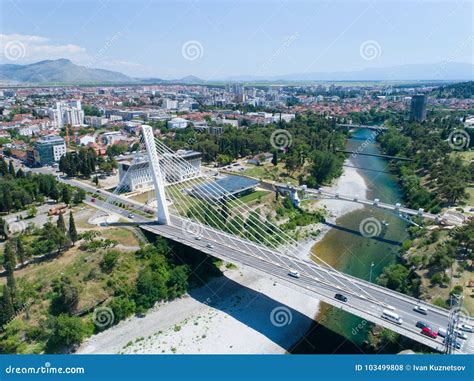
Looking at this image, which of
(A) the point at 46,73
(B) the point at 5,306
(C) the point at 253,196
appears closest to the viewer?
(B) the point at 5,306

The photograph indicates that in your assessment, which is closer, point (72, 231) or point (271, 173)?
point (72, 231)

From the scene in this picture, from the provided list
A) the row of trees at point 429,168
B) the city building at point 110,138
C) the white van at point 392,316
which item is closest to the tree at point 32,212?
the white van at point 392,316

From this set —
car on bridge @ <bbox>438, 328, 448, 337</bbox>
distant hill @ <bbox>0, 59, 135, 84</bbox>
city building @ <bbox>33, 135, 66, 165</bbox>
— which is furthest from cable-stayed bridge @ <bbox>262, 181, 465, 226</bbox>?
distant hill @ <bbox>0, 59, 135, 84</bbox>

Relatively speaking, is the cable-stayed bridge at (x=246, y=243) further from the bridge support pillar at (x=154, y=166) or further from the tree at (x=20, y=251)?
the tree at (x=20, y=251)

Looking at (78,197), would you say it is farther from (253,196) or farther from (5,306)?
(253,196)

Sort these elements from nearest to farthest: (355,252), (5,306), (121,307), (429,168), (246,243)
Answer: (5,306) → (121,307) → (246,243) → (355,252) → (429,168)

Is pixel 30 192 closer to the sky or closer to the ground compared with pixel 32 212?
closer to the sky

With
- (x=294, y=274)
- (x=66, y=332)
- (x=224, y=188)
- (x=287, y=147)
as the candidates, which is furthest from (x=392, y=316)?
(x=287, y=147)
